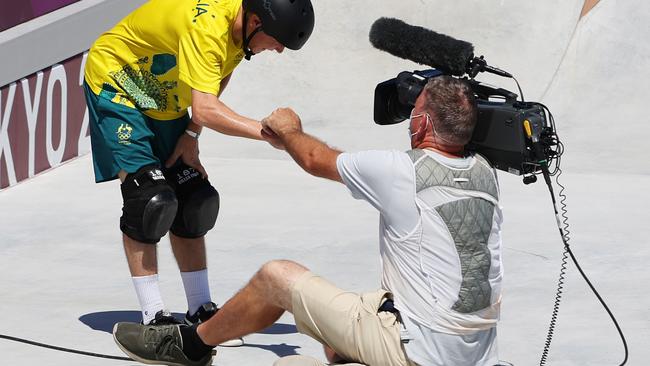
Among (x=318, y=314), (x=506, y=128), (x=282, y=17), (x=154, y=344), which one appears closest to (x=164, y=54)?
(x=282, y=17)

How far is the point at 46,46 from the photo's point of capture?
9.23 m

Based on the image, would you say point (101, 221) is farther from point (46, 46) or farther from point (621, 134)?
point (621, 134)

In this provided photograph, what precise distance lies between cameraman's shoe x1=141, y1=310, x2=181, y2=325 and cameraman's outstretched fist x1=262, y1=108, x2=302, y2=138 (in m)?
1.23

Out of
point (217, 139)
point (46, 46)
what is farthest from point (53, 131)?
point (217, 139)

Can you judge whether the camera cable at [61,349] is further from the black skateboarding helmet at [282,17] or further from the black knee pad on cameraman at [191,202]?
the black skateboarding helmet at [282,17]

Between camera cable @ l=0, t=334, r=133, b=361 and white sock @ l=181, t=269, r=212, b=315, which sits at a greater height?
white sock @ l=181, t=269, r=212, b=315

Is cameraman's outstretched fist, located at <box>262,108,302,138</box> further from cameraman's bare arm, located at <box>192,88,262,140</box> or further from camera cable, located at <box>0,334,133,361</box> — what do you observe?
camera cable, located at <box>0,334,133,361</box>

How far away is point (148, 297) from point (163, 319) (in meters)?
0.14

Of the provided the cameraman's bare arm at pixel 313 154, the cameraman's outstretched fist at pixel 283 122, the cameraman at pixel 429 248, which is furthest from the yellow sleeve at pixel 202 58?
→ the cameraman at pixel 429 248

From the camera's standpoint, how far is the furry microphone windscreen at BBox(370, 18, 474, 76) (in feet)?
14.8

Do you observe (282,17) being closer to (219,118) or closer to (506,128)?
(219,118)

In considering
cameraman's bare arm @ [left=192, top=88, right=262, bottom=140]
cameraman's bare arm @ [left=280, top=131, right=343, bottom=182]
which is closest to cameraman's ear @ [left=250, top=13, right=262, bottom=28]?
cameraman's bare arm @ [left=192, top=88, right=262, bottom=140]

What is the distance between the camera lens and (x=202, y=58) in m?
5.32

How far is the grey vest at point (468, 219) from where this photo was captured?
4312 mm
